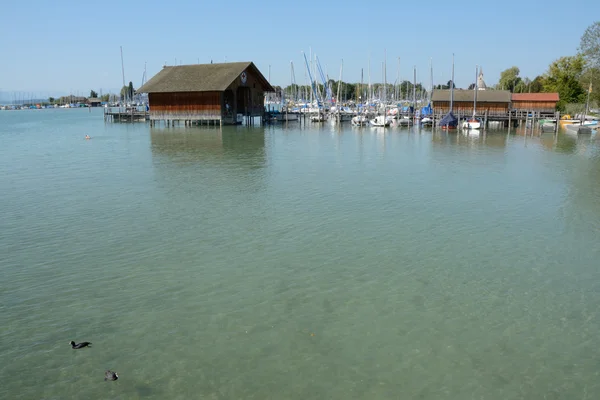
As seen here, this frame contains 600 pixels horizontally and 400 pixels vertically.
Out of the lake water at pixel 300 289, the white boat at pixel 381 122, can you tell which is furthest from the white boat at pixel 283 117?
the lake water at pixel 300 289

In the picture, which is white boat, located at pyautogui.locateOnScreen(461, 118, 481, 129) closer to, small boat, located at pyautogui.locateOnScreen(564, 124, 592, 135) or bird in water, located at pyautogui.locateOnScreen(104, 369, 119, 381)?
small boat, located at pyautogui.locateOnScreen(564, 124, 592, 135)

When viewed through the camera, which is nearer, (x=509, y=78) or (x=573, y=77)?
(x=573, y=77)

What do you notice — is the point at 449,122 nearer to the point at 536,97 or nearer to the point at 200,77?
the point at 536,97

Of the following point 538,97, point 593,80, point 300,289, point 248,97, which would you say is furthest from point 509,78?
point 300,289

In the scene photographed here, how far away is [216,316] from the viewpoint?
8.87m

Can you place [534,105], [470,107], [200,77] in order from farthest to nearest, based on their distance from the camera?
[534,105]
[470,107]
[200,77]

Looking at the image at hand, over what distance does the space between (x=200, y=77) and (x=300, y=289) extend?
47.1 meters

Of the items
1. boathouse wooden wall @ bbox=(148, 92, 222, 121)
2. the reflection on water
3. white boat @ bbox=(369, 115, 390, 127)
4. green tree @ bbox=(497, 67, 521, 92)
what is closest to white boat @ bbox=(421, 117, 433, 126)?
white boat @ bbox=(369, 115, 390, 127)

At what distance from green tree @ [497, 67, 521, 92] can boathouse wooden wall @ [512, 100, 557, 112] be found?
3744cm

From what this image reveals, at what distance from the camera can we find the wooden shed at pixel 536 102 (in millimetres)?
62281

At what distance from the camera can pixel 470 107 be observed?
190 ft

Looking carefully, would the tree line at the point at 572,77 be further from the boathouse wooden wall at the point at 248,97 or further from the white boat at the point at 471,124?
the boathouse wooden wall at the point at 248,97

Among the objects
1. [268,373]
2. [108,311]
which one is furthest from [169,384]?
[108,311]

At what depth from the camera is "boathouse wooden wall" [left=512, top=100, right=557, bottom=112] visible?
6241 centimetres
